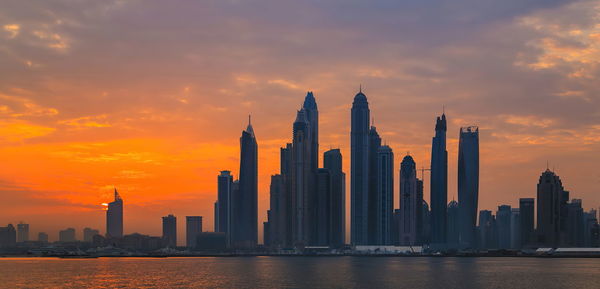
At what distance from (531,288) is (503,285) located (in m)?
11.6

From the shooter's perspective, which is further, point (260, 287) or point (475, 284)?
point (475, 284)

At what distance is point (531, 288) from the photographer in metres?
179

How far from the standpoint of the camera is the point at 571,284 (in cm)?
19675

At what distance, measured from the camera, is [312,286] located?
180 m

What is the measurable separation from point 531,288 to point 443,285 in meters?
22.7

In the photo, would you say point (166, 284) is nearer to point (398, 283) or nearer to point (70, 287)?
point (70, 287)

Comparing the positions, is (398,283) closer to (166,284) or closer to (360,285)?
(360,285)

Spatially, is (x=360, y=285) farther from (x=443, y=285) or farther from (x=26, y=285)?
(x=26, y=285)

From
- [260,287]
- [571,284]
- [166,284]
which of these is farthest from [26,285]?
[571,284]

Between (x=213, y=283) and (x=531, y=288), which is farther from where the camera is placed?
(x=213, y=283)

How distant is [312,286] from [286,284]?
1097 cm

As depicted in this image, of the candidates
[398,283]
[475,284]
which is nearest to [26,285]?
[398,283]

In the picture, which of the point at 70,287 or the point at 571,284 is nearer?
the point at 70,287

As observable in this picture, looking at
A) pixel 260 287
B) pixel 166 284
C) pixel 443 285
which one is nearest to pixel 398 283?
pixel 443 285
